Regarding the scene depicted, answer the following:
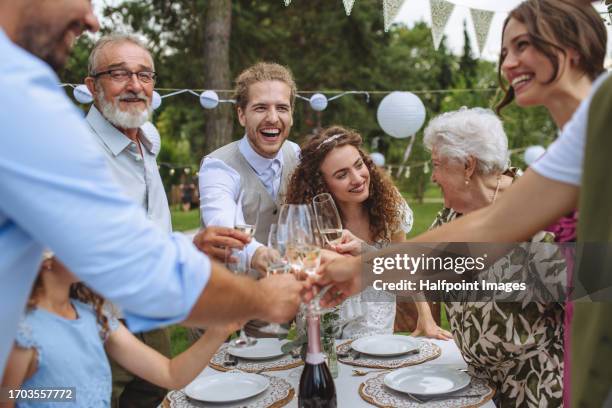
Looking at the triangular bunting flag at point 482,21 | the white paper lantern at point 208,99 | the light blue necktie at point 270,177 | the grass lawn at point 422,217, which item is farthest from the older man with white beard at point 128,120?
the grass lawn at point 422,217

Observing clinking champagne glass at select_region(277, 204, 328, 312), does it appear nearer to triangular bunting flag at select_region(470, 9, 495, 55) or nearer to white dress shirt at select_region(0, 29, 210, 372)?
white dress shirt at select_region(0, 29, 210, 372)

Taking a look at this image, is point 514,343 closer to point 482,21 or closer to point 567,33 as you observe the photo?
point 567,33

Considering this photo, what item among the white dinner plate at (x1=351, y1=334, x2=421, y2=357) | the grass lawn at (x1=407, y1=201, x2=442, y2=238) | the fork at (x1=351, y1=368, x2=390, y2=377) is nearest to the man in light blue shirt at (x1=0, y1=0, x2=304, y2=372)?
the fork at (x1=351, y1=368, x2=390, y2=377)

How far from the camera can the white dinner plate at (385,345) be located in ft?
7.19

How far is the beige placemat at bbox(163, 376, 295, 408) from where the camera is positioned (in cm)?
177

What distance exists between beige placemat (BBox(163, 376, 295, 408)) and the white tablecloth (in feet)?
0.10

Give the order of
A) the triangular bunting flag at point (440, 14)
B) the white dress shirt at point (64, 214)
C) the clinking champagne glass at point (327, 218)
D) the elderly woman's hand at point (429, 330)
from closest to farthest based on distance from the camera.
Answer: the white dress shirt at point (64, 214)
the clinking champagne glass at point (327, 218)
the elderly woman's hand at point (429, 330)
the triangular bunting flag at point (440, 14)

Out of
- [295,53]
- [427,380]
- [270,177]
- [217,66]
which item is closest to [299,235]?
[427,380]

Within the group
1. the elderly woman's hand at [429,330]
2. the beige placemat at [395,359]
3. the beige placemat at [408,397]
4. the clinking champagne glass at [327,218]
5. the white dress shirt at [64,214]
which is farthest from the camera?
the elderly woman's hand at [429,330]

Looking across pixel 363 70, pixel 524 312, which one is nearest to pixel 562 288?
pixel 524 312

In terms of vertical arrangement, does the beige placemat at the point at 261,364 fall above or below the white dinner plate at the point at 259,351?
below

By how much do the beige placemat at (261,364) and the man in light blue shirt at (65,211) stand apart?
948 mm

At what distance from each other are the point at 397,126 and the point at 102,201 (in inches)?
253

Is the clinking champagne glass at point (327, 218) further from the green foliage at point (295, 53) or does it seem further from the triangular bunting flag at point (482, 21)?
the green foliage at point (295, 53)
